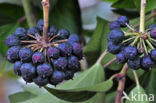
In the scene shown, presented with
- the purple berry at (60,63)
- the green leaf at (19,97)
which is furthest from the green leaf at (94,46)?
the purple berry at (60,63)

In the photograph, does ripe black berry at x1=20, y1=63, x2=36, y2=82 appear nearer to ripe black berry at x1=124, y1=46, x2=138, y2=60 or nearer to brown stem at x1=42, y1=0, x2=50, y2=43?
brown stem at x1=42, y1=0, x2=50, y2=43

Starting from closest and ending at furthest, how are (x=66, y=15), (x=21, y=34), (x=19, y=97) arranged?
(x=21, y=34), (x=19, y=97), (x=66, y=15)

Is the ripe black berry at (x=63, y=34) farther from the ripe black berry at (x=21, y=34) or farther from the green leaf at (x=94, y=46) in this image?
the green leaf at (x=94, y=46)

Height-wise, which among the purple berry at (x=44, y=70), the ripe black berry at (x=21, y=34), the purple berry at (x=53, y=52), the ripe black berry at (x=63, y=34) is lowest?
the purple berry at (x=44, y=70)

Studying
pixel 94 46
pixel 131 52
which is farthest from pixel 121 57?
pixel 94 46

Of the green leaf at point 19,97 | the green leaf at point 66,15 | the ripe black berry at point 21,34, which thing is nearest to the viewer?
the ripe black berry at point 21,34

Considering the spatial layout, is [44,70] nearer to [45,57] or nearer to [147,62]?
[45,57]

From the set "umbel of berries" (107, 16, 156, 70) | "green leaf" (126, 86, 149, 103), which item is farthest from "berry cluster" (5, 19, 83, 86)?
"green leaf" (126, 86, 149, 103)
